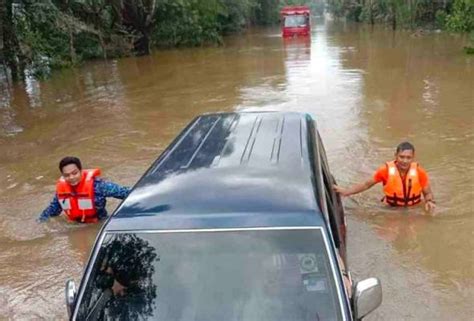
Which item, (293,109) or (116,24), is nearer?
(293,109)

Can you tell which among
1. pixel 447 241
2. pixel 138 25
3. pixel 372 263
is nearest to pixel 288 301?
pixel 372 263

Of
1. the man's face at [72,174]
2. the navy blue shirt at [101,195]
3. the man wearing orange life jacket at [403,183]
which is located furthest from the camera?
the man wearing orange life jacket at [403,183]

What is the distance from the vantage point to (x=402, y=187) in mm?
7660

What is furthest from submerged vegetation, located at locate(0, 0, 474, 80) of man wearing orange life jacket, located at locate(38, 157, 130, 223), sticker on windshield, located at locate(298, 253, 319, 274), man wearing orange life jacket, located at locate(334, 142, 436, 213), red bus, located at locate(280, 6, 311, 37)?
sticker on windshield, located at locate(298, 253, 319, 274)

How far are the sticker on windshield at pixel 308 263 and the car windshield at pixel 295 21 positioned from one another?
44.9 meters

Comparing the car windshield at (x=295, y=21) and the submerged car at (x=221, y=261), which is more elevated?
the submerged car at (x=221, y=261)

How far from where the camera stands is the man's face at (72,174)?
697 cm

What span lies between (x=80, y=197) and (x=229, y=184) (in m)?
4.03

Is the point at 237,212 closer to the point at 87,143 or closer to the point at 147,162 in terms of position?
the point at 147,162

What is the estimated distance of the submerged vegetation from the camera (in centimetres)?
2036

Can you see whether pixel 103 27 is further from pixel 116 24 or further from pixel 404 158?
pixel 404 158

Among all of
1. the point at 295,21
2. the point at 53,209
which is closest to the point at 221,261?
the point at 53,209

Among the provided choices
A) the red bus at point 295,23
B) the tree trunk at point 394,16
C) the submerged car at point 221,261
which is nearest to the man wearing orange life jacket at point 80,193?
the submerged car at point 221,261

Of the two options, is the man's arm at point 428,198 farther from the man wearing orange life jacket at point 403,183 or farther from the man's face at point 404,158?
the man's face at point 404,158
